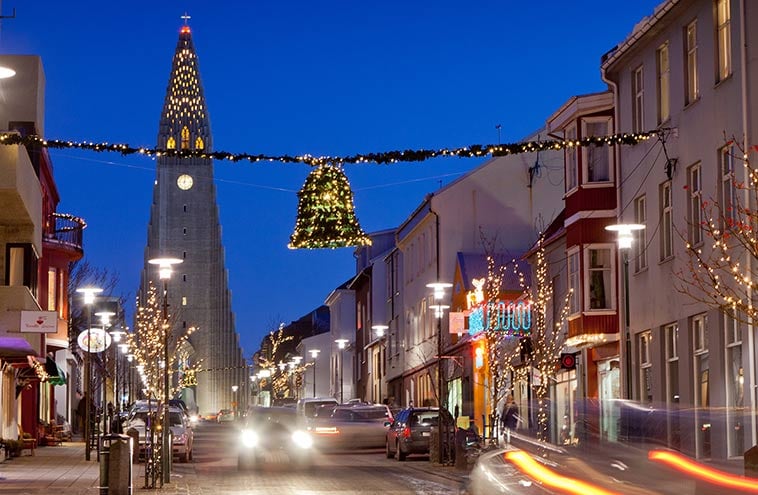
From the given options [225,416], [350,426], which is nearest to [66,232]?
[350,426]

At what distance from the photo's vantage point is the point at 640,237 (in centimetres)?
3606

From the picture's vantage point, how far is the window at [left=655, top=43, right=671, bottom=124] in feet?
110

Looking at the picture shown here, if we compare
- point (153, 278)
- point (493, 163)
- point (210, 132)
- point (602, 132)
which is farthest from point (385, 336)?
point (210, 132)

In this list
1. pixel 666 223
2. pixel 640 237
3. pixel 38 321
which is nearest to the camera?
pixel 666 223

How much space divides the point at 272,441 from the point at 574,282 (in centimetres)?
1006

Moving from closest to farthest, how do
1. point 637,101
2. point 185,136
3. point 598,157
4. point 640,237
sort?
point 640,237 < point 637,101 < point 598,157 < point 185,136

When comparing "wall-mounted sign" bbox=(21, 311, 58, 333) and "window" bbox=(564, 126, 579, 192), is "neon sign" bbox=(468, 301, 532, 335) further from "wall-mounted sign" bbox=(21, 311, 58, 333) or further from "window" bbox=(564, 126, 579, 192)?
"wall-mounted sign" bbox=(21, 311, 58, 333)

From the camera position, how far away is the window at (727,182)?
94.1 ft

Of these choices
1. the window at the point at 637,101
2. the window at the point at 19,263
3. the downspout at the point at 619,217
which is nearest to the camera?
the window at the point at 637,101

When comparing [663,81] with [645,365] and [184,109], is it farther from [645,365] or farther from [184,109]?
[184,109]

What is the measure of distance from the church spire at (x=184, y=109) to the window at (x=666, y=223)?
128 meters

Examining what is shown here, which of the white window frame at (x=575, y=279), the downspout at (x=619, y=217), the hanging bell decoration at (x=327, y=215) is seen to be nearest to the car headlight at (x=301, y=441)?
the downspout at (x=619, y=217)

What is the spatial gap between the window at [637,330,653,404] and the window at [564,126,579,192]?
209 inches

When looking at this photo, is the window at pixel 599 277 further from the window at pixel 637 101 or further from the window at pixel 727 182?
the window at pixel 727 182
